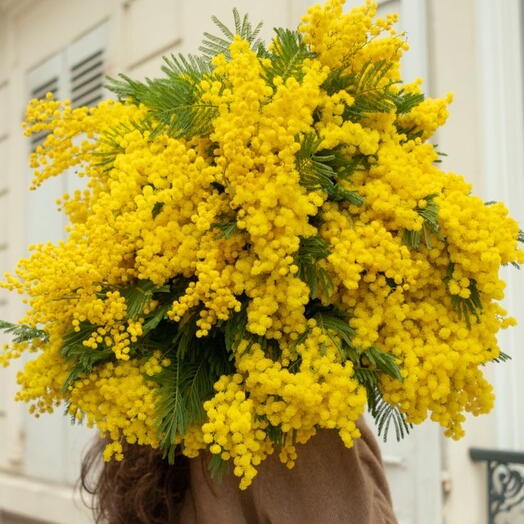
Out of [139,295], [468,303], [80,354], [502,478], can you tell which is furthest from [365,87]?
[502,478]

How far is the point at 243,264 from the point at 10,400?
4.69 m

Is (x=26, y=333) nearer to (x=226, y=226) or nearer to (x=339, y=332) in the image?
(x=226, y=226)

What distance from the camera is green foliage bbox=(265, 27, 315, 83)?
1.19 meters

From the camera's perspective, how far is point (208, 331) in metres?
1.22

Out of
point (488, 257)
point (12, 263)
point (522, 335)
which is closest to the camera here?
point (488, 257)

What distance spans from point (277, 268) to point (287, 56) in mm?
332

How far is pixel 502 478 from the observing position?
2771mm

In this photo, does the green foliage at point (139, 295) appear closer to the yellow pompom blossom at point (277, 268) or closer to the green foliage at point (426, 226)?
the yellow pompom blossom at point (277, 268)

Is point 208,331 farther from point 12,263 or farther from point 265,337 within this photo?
point 12,263

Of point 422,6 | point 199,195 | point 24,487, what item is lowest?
point 24,487

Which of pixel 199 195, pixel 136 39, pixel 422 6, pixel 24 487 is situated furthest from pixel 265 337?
pixel 24 487

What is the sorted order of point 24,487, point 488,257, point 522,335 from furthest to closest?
point 24,487 → point 522,335 → point 488,257

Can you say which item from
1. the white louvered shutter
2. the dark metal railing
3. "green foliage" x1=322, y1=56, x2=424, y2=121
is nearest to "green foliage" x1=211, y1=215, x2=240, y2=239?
"green foliage" x1=322, y1=56, x2=424, y2=121

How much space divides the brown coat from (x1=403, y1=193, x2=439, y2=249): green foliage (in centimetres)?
36
